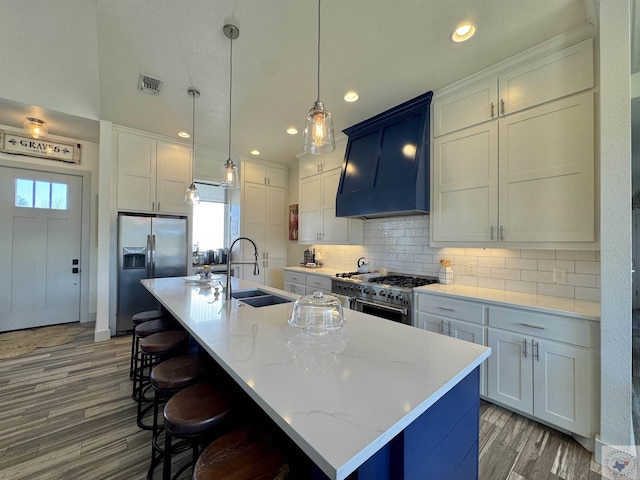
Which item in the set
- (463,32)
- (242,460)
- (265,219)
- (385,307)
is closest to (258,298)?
(385,307)

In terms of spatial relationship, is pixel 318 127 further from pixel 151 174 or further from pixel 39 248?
pixel 39 248

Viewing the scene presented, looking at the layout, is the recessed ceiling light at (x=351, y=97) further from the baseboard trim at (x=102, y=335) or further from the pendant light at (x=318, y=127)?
the baseboard trim at (x=102, y=335)

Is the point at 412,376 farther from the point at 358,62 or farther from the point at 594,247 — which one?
the point at 358,62

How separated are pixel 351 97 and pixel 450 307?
230 centimetres

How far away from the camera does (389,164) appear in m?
3.05

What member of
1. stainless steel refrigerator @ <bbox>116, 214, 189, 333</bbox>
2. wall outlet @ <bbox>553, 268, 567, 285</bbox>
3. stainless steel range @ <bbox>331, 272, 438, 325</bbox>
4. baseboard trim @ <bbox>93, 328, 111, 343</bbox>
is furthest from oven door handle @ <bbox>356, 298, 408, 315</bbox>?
baseboard trim @ <bbox>93, 328, 111, 343</bbox>

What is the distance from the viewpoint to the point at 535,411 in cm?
192

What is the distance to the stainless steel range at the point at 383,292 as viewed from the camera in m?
2.65

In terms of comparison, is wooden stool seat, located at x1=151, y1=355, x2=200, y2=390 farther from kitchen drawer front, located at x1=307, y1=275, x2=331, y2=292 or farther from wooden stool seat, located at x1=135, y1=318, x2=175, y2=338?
kitchen drawer front, located at x1=307, y1=275, x2=331, y2=292

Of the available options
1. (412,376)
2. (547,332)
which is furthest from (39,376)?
(547,332)

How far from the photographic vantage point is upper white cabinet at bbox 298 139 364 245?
3.87 metres

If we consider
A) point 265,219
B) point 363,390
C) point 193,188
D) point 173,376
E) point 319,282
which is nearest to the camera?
point 363,390

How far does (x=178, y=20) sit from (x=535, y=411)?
3.75 meters

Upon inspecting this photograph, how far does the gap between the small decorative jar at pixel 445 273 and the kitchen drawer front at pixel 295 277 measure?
200 centimetres
